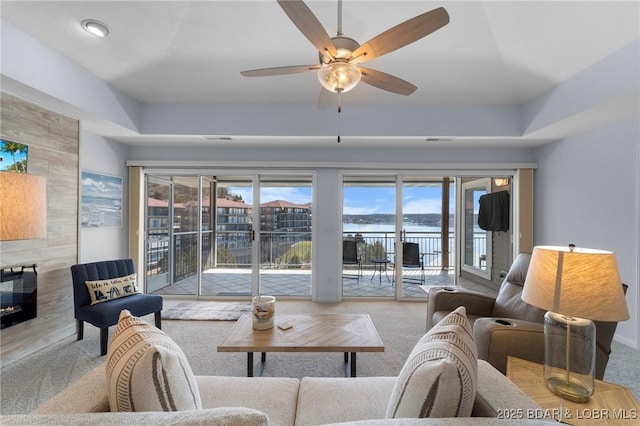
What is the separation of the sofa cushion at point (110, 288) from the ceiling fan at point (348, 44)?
2.48m

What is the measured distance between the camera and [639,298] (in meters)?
2.75

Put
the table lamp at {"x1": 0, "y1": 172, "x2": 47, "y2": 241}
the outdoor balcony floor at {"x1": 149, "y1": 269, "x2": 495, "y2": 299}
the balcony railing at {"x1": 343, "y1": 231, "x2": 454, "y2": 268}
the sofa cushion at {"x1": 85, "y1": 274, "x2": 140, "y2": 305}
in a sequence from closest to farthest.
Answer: the table lamp at {"x1": 0, "y1": 172, "x2": 47, "y2": 241}, the sofa cushion at {"x1": 85, "y1": 274, "x2": 140, "y2": 305}, the outdoor balcony floor at {"x1": 149, "y1": 269, "x2": 495, "y2": 299}, the balcony railing at {"x1": 343, "y1": 231, "x2": 454, "y2": 268}

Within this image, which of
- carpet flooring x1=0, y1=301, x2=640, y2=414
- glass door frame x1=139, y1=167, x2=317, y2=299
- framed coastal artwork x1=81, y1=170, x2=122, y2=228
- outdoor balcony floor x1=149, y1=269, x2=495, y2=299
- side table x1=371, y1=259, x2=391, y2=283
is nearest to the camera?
carpet flooring x1=0, y1=301, x2=640, y2=414

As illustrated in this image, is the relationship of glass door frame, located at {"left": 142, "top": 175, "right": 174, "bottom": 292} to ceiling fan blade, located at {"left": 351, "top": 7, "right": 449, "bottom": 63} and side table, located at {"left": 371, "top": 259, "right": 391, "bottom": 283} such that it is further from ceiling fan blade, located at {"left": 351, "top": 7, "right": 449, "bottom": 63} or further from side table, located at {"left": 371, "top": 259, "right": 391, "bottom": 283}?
ceiling fan blade, located at {"left": 351, "top": 7, "right": 449, "bottom": 63}

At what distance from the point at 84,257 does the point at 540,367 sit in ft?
14.4

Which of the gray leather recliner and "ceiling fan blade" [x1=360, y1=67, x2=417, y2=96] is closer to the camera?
the gray leather recliner

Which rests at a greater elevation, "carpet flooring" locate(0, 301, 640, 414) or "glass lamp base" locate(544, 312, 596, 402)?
"glass lamp base" locate(544, 312, 596, 402)

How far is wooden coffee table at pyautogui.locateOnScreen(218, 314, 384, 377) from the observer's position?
192 centimetres

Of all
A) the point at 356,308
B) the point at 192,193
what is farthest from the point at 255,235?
the point at 356,308

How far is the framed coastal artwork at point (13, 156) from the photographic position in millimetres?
2350

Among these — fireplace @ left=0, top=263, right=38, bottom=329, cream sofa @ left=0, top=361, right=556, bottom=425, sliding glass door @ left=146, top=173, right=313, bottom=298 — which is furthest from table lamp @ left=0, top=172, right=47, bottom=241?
sliding glass door @ left=146, top=173, right=313, bottom=298

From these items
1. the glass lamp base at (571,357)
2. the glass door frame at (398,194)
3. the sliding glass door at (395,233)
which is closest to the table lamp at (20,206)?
the glass lamp base at (571,357)

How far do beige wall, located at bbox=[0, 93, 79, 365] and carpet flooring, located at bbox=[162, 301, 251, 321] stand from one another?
3.29 ft

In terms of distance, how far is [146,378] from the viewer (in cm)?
86
